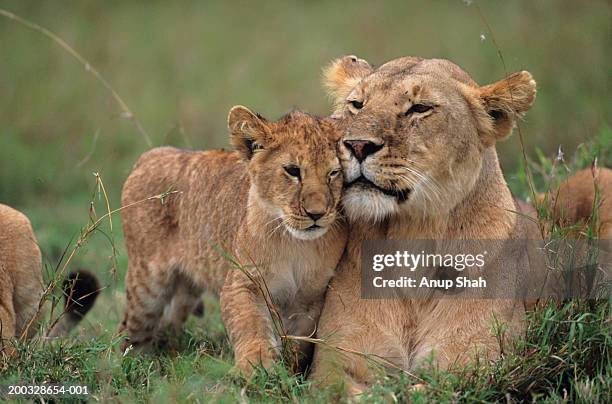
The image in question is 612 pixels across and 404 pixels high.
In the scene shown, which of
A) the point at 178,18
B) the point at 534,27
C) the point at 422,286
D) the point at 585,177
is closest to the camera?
the point at 422,286

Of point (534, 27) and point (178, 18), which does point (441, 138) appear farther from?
point (178, 18)

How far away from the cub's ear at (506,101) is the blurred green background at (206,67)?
143 inches

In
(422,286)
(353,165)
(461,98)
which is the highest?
(461,98)

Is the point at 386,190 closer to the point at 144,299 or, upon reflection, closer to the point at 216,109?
the point at 144,299

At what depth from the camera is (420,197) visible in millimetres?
3721

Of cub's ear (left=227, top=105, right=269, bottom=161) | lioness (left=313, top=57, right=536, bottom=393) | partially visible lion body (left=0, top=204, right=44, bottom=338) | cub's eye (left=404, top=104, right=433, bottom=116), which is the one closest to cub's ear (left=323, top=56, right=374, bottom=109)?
lioness (left=313, top=57, right=536, bottom=393)

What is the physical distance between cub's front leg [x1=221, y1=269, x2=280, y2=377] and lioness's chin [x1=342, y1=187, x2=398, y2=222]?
19.7 inches

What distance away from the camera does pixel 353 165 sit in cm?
366

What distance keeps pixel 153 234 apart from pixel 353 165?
1614mm

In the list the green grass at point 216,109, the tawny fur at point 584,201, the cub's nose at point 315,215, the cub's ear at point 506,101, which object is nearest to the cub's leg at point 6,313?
the green grass at point 216,109

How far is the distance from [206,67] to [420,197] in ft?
27.2

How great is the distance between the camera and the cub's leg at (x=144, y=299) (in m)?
4.89

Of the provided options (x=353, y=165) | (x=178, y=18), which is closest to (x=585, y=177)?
(x=353, y=165)

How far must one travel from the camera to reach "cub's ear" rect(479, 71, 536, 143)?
3.83m
